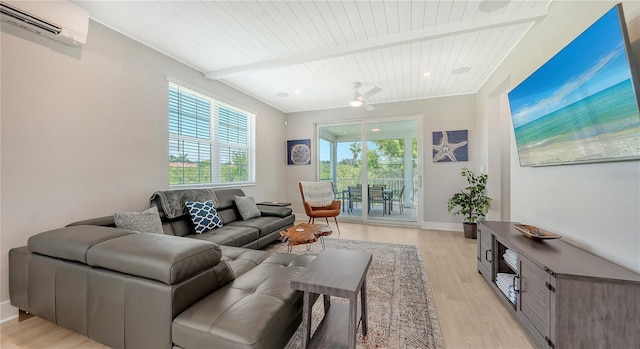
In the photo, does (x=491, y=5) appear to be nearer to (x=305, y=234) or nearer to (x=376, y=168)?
(x=305, y=234)

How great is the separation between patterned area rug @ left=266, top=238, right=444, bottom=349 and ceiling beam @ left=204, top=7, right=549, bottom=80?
2562mm

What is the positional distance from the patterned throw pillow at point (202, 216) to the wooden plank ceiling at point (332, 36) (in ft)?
6.39

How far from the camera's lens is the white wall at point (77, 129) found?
183 centimetres

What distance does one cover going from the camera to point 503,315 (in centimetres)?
186

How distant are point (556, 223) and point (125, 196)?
4212mm

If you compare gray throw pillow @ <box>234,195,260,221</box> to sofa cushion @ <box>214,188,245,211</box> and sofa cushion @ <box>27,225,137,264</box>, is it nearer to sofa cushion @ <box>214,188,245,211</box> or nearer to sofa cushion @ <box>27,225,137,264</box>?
sofa cushion @ <box>214,188,245,211</box>

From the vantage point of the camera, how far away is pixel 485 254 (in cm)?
241

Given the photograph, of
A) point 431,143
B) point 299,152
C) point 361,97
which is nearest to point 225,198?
point 299,152

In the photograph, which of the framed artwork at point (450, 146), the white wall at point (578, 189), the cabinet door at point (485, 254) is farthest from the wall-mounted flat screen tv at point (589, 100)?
the framed artwork at point (450, 146)

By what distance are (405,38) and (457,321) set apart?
2706 mm

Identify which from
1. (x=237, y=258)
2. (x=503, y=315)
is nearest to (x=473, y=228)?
(x=503, y=315)

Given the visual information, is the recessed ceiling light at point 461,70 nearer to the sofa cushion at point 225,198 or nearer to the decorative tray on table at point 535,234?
the decorative tray on table at point 535,234

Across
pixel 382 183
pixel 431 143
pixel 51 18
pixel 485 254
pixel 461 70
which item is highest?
pixel 461 70

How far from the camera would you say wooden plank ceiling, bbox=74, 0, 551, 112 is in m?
2.16
